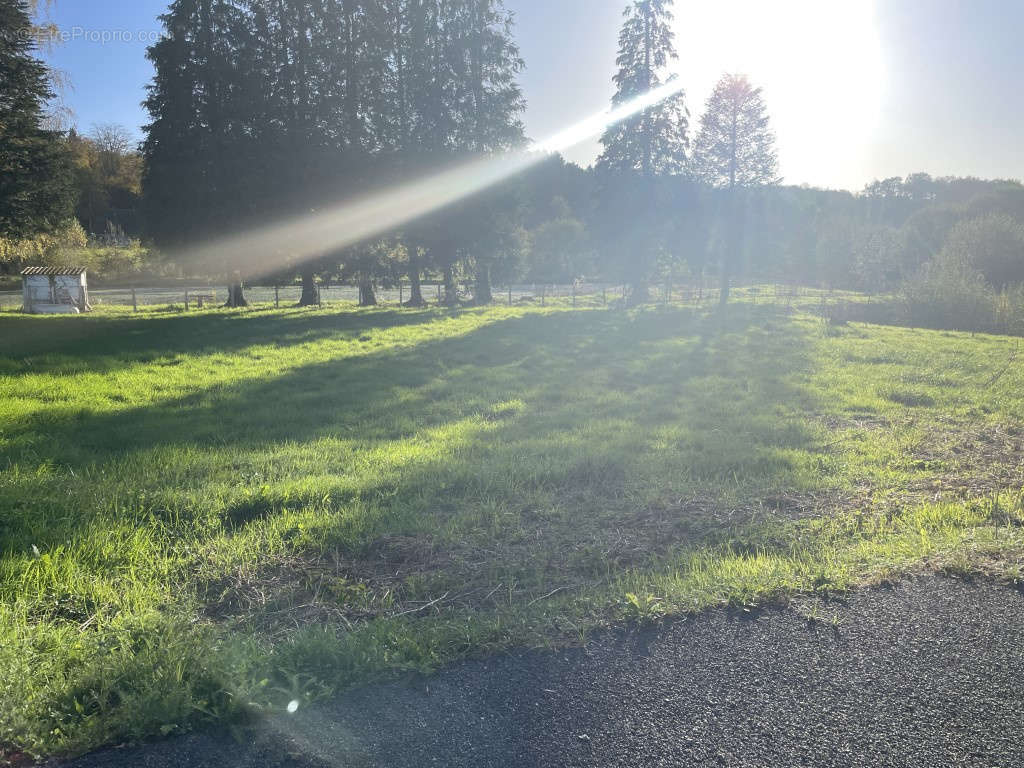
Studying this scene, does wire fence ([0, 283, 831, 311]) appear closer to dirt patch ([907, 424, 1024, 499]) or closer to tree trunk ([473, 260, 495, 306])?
tree trunk ([473, 260, 495, 306])

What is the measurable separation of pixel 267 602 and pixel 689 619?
8.60 feet

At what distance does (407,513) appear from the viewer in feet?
18.3

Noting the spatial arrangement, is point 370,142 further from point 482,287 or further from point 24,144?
point 24,144

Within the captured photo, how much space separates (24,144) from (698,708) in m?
25.3

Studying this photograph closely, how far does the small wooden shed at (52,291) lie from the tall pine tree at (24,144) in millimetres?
9407

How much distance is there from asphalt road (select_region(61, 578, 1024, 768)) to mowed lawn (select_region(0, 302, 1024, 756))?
0.70 ft

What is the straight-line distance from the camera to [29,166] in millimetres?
20359

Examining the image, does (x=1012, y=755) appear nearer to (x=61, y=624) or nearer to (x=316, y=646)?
(x=316, y=646)

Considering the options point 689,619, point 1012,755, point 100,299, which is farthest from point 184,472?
point 100,299

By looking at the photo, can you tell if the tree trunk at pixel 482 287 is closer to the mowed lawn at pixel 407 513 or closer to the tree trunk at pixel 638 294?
the tree trunk at pixel 638 294

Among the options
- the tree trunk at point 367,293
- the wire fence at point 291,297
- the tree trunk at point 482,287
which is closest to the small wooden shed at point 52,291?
the wire fence at point 291,297

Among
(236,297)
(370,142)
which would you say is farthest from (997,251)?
(236,297)

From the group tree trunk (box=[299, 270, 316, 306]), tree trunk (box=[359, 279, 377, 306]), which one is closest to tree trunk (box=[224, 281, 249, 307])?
tree trunk (box=[299, 270, 316, 306])

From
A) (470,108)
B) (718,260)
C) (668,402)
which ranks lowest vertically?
(668,402)
